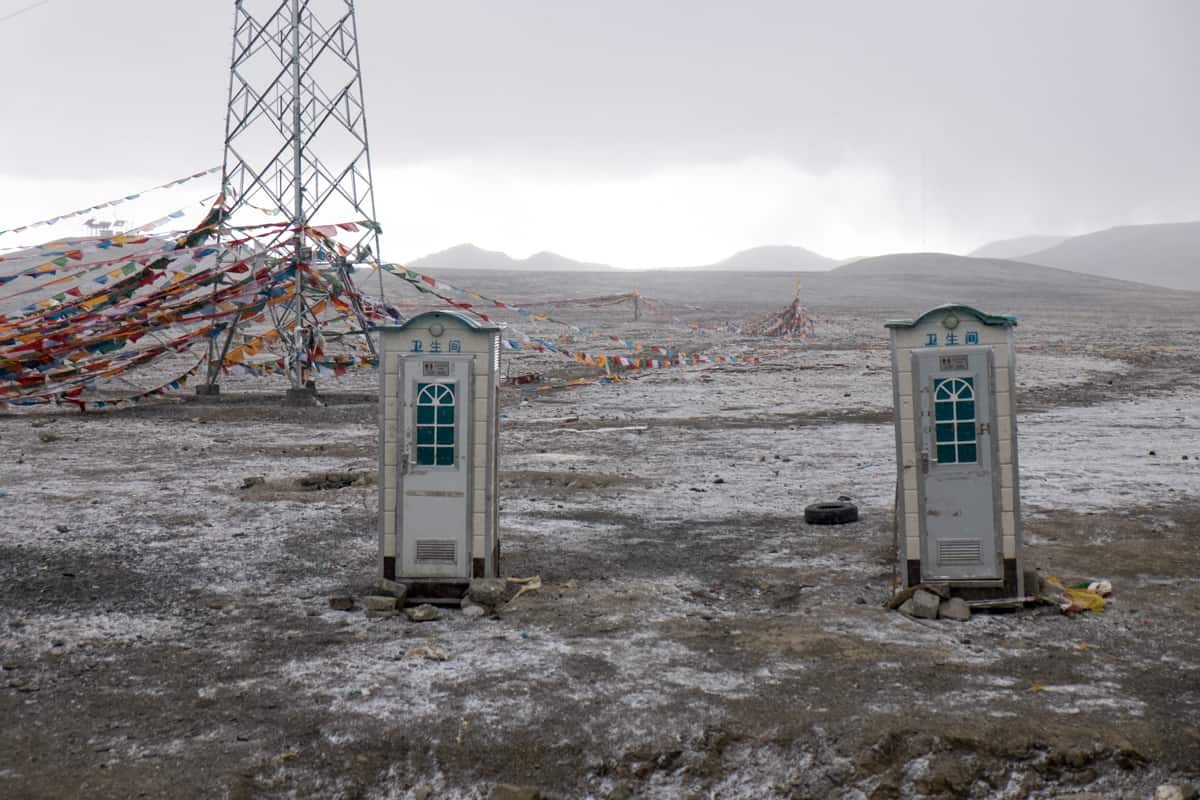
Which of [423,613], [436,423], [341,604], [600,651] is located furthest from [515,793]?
[436,423]

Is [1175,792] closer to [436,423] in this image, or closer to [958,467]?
[958,467]

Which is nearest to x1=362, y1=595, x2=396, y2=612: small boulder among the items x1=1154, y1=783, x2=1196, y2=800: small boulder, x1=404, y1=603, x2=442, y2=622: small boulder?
x1=404, y1=603, x2=442, y2=622: small boulder

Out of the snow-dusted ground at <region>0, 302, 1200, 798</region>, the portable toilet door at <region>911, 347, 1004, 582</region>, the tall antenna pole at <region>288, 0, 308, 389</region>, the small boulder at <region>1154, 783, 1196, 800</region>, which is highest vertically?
the tall antenna pole at <region>288, 0, 308, 389</region>

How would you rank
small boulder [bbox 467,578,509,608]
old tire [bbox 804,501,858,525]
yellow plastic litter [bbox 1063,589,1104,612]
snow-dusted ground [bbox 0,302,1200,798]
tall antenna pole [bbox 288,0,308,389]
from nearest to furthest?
snow-dusted ground [bbox 0,302,1200,798], yellow plastic litter [bbox 1063,589,1104,612], small boulder [bbox 467,578,509,608], old tire [bbox 804,501,858,525], tall antenna pole [bbox 288,0,308,389]

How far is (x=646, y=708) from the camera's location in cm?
568

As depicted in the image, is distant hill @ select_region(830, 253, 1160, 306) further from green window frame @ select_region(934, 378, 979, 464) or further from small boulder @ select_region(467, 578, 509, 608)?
small boulder @ select_region(467, 578, 509, 608)

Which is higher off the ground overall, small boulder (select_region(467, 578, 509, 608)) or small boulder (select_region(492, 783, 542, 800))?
small boulder (select_region(467, 578, 509, 608))

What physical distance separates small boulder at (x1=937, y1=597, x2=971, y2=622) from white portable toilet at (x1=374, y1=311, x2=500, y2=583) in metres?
3.14

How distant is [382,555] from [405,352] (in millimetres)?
1468

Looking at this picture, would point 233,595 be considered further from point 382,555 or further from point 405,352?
point 405,352

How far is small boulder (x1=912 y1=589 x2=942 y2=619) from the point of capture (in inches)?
283

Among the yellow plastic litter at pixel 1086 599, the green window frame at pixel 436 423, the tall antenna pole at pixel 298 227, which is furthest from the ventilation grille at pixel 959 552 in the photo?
the tall antenna pole at pixel 298 227

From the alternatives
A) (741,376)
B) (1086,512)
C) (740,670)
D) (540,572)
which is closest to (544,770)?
(740,670)

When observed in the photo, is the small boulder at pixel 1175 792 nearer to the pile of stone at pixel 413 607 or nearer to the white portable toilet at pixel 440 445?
the pile of stone at pixel 413 607
